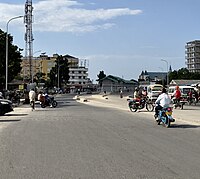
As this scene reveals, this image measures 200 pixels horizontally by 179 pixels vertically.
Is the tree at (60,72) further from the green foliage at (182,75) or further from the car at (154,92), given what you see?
the car at (154,92)

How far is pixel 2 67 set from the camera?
60625 mm

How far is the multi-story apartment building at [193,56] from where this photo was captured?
173 meters

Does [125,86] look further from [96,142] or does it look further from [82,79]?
[96,142]

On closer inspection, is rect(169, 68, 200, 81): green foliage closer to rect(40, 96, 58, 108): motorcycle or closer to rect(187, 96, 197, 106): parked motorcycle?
rect(187, 96, 197, 106): parked motorcycle

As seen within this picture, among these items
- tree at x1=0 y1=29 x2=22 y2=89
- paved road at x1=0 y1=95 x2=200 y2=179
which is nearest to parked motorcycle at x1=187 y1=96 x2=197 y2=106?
paved road at x1=0 y1=95 x2=200 y2=179

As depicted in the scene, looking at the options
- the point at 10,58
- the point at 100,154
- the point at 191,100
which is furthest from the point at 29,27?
the point at 100,154

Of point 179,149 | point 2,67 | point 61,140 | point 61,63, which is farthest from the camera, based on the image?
point 61,63

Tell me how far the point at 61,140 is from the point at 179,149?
4.06 meters

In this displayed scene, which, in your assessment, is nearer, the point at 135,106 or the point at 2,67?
the point at 135,106

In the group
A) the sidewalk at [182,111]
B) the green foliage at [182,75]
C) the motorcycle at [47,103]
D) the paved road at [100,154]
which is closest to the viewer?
the paved road at [100,154]

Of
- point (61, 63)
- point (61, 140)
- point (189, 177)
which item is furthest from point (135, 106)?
point (61, 63)

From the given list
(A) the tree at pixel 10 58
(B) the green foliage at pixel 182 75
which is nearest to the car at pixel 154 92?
(A) the tree at pixel 10 58

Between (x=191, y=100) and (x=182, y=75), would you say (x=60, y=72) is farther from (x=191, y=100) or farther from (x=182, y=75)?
(x=191, y=100)

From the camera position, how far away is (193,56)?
173875 mm
